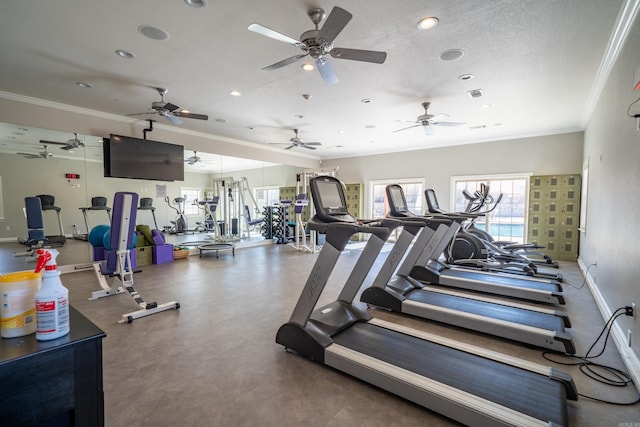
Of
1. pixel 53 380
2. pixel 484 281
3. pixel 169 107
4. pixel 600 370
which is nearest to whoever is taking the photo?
pixel 53 380

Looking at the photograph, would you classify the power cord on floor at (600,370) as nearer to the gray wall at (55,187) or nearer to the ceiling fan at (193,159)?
the gray wall at (55,187)

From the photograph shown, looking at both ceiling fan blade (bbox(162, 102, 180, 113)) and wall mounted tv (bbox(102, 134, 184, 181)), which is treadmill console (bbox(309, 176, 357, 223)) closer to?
ceiling fan blade (bbox(162, 102, 180, 113))

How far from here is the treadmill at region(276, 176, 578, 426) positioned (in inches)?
68.2

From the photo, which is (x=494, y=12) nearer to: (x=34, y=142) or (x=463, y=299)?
(x=463, y=299)

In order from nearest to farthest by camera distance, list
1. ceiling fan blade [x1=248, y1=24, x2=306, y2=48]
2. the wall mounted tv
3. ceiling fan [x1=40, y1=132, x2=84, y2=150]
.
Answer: ceiling fan blade [x1=248, y1=24, x2=306, y2=48]
ceiling fan [x1=40, y1=132, x2=84, y2=150]
the wall mounted tv

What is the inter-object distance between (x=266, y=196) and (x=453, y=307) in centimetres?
785

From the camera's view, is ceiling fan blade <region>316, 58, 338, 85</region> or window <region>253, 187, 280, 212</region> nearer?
ceiling fan blade <region>316, 58, 338, 85</region>

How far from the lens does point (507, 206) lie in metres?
7.68

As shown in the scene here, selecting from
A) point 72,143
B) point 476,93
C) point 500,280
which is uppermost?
point 476,93

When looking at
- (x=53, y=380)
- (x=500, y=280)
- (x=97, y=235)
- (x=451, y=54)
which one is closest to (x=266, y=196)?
(x=97, y=235)

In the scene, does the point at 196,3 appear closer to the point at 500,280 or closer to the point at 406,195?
the point at 500,280

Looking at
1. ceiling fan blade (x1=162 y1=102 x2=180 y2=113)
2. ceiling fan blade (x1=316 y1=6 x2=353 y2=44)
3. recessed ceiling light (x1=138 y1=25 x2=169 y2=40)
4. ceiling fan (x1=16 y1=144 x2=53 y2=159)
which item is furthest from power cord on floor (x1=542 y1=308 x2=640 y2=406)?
ceiling fan (x1=16 y1=144 x2=53 y2=159)

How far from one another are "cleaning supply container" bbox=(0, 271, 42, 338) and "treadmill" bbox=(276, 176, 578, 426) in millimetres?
1751

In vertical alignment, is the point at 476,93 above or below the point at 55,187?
above
